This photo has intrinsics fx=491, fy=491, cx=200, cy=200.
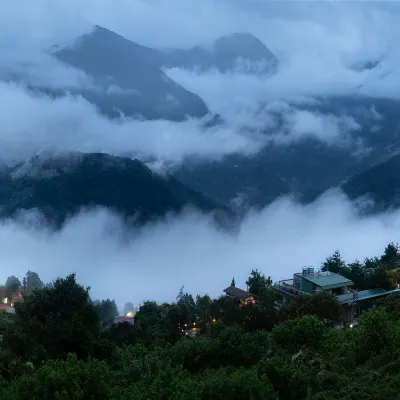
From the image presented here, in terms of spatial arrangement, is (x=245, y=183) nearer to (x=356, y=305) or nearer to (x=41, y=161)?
(x=41, y=161)

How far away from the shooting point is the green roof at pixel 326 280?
1454 inches

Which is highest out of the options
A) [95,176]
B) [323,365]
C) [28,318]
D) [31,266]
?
[95,176]

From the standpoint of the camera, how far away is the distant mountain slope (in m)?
140

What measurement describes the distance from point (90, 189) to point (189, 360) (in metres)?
127

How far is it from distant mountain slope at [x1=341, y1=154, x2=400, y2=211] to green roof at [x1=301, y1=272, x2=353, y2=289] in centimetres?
11003

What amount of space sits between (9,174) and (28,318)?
14337cm

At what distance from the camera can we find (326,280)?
37.8 meters

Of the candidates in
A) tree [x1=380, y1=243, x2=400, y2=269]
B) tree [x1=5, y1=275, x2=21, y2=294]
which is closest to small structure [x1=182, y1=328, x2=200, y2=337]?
tree [x1=380, y1=243, x2=400, y2=269]

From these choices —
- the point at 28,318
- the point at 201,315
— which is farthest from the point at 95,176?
the point at 28,318

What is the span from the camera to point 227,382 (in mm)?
11914

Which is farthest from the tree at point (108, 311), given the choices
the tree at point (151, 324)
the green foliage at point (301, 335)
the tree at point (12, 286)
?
the green foliage at point (301, 335)

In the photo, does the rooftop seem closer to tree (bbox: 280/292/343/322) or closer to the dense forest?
tree (bbox: 280/292/343/322)

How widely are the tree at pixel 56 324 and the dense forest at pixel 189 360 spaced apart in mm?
39

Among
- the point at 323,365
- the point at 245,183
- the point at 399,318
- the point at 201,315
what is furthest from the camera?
the point at 245,183
